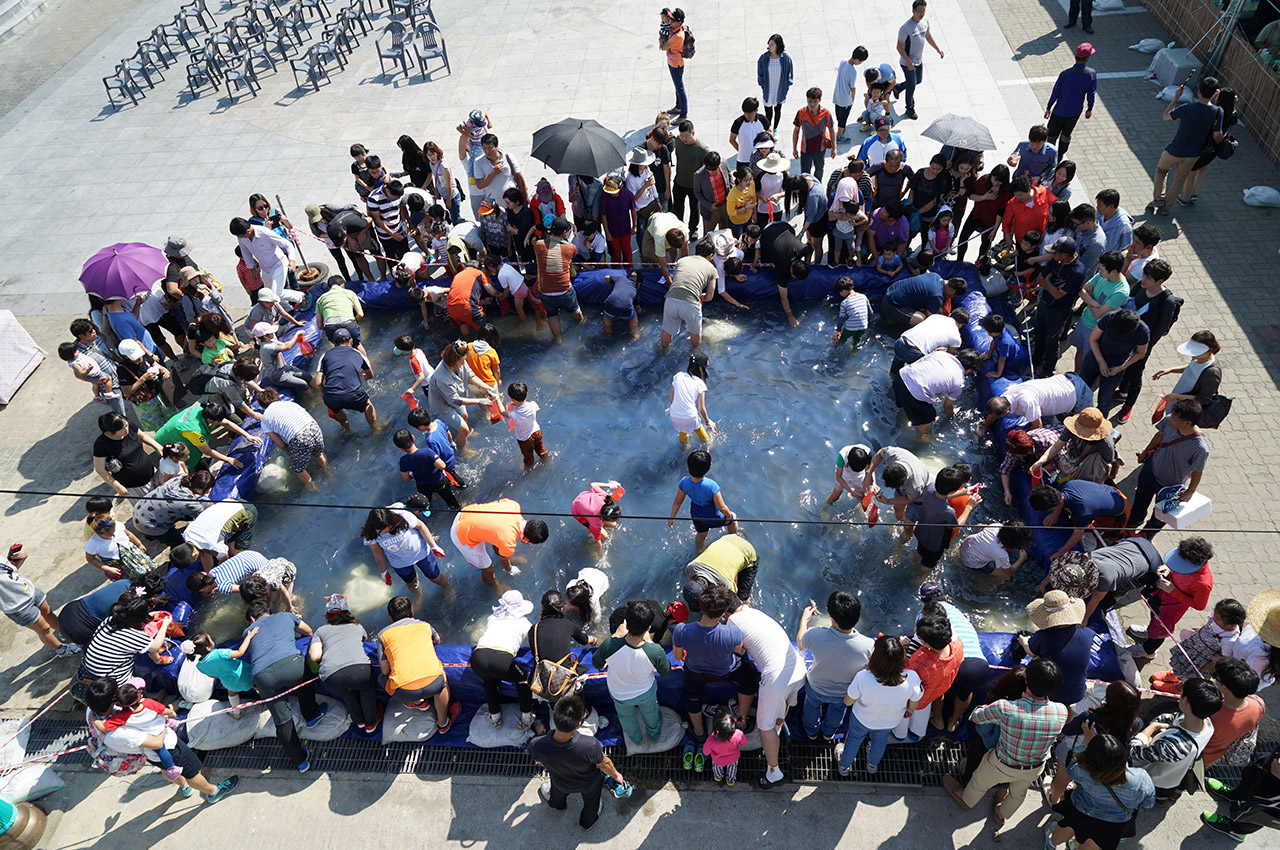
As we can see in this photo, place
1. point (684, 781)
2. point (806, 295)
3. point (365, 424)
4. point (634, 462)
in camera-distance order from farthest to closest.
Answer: point (806, 295)
point (365, 424)
point (634, 462)
point (684, 781)

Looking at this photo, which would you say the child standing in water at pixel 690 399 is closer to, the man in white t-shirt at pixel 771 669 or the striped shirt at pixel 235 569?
the man in white t-shirt at pixel 771 669

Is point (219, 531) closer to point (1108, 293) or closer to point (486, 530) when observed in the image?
point (486, 530)

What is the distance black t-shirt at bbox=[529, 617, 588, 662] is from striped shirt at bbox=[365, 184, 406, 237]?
7.23 metres

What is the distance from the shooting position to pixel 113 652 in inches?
268

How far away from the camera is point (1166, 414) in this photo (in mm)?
7547

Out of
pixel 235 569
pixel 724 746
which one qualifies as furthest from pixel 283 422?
pixel 724 746

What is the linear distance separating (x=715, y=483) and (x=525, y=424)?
2214mm

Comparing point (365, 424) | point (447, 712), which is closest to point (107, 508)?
point (365, 424)

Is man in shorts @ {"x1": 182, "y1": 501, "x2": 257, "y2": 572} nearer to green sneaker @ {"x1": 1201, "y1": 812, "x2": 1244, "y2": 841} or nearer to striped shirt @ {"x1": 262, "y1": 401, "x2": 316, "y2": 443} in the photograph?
striped shirt @ {"x1": 262, "y1": 401, "x2": 316, "y2": 443}

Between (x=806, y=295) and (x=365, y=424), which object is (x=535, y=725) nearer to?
(x=365, y=424)

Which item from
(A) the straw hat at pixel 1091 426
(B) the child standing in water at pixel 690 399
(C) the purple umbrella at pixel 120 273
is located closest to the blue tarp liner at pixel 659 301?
(A) the straw hat at pixel 1091 426

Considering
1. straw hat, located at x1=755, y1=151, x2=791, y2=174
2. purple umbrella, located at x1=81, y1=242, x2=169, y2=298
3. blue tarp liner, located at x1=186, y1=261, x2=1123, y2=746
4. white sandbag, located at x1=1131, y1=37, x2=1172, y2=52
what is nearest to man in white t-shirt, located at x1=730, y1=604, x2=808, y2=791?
blue tarp liner, located at x1=186, y1=261, x2=1123, y2=746

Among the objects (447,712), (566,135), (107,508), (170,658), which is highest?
(566,135)

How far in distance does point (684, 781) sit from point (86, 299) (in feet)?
38.9
